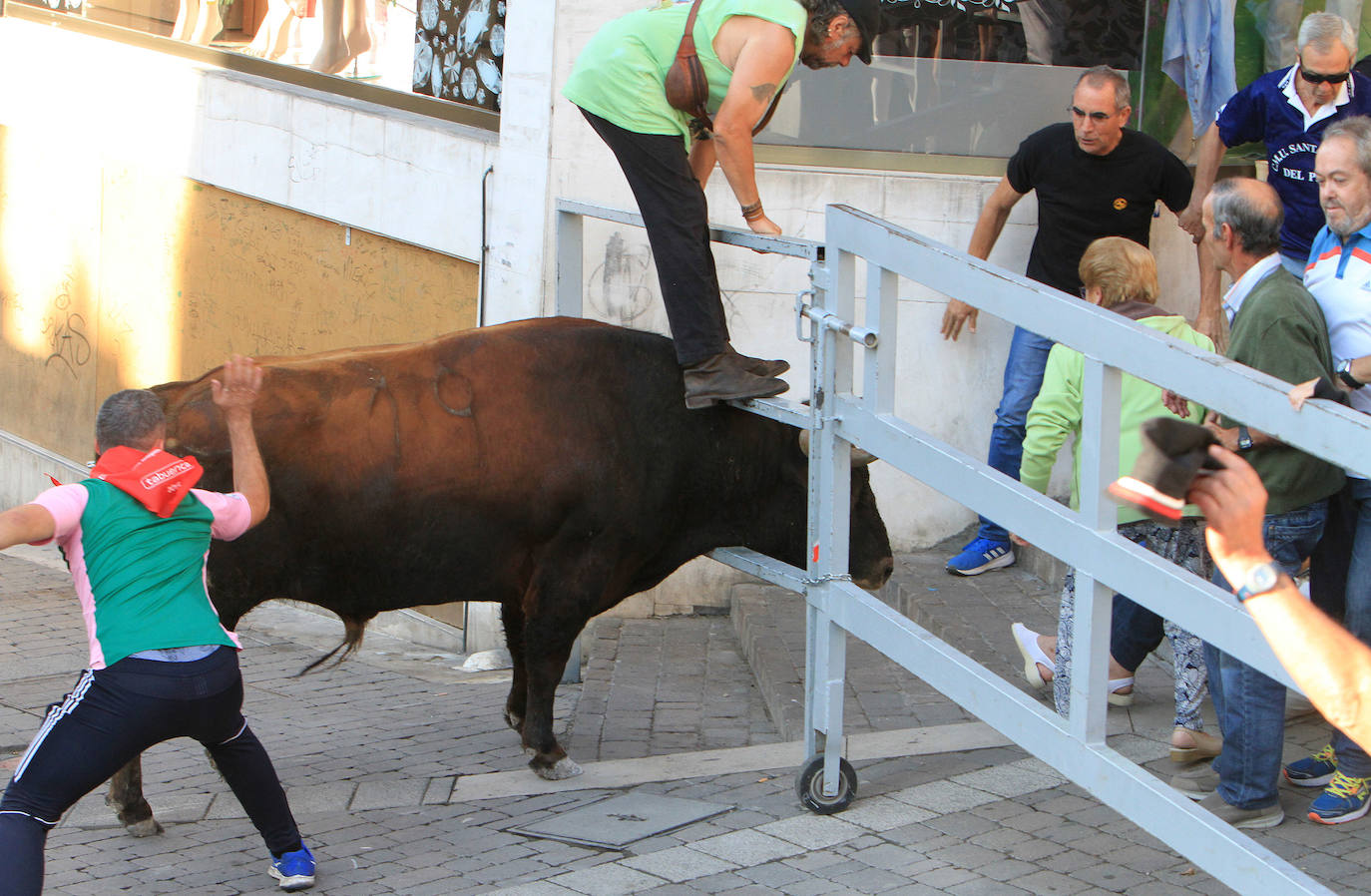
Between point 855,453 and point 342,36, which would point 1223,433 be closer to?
point 855,453

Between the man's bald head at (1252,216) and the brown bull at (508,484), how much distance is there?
5.21ft

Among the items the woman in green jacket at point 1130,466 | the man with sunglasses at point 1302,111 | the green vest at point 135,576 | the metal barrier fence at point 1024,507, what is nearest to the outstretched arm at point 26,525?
the green vest at point 135,576

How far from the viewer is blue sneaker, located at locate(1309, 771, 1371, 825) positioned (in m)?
4.21

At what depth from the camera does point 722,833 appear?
4.48 meters

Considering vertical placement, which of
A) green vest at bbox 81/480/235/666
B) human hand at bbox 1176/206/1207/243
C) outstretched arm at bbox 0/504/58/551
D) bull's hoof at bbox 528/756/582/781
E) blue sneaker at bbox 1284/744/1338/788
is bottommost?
bull's hoof at bbox 528/756/582/781

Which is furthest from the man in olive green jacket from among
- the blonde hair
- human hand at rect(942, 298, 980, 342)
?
human hand at rect(942, 298, 980, 342)

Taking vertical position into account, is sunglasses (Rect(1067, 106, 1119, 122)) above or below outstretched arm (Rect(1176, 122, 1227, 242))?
above

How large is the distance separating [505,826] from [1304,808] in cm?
240

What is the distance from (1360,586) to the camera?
415 cm

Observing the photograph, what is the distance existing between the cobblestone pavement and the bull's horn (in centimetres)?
100

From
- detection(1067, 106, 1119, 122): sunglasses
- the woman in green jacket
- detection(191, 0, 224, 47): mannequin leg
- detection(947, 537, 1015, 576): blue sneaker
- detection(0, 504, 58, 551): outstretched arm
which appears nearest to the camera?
detection(0, 504, 58, 551): outstretched arm

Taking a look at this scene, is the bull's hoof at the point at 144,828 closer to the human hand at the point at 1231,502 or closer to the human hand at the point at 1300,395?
the human hand at the point at 1300,395

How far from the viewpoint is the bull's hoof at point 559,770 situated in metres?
5.20

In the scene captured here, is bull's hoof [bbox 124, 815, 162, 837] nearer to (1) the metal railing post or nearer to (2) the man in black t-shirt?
(1) the metal railing post
